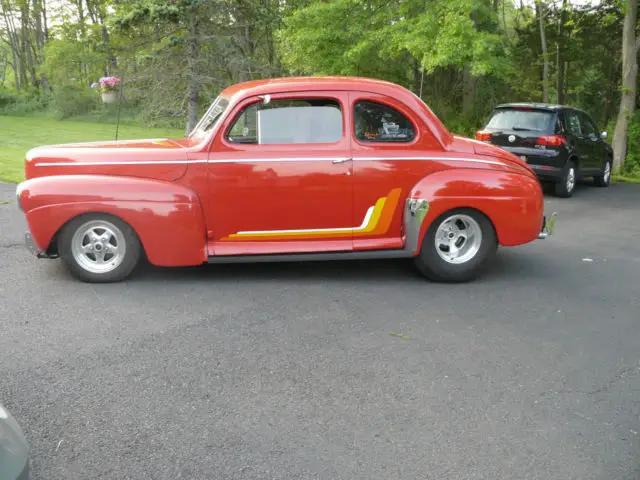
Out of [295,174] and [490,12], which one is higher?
[490,12]

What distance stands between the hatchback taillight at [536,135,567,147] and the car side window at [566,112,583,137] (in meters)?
0.52

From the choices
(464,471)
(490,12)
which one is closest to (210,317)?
(464,471)

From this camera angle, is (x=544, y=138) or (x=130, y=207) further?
(x=544, y=138)

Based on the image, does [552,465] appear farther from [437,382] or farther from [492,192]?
[492,192]

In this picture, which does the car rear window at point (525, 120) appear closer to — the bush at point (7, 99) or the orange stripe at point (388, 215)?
the orange stripe at point (388, 215)

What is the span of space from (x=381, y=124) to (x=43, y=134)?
26275mm

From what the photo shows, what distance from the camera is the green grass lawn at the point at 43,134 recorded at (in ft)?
59.5

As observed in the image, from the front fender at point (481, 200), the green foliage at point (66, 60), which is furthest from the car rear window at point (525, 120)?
the green foliage at point (66, 60)

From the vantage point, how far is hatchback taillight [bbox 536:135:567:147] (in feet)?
42.0

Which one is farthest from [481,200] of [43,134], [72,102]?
[72,102]

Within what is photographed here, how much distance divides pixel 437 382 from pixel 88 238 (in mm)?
3535

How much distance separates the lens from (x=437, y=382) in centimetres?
416

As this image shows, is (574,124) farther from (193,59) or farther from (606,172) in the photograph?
(193,59)

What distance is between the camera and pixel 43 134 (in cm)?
2934
